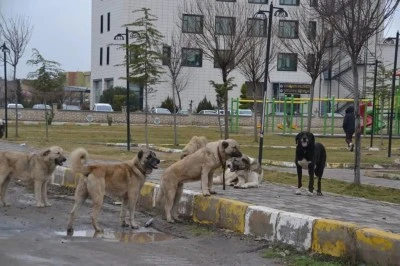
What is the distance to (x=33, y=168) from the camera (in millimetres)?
12773

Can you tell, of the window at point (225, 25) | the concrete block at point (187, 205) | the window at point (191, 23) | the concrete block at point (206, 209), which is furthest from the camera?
the window at point (191, 23)

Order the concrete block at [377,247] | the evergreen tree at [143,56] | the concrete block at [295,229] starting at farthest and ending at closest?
the evergreen tree at [143,56], the concrete block at [295,229], the concrete block at [377,247]

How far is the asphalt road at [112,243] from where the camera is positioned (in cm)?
829

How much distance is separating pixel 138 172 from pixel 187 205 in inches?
50.4

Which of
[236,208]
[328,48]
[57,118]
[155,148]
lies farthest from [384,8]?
[57,118]

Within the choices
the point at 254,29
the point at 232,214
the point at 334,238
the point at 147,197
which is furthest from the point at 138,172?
the point at 254,29

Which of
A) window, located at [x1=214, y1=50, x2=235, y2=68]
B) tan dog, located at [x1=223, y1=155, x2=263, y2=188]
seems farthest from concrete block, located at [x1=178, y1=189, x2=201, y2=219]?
window, located at [x1=214, y1=50, x2=235, y2=68]

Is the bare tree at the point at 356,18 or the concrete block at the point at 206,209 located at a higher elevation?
the bare tree at the point at 356,18

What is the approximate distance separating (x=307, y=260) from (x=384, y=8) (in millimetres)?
7765

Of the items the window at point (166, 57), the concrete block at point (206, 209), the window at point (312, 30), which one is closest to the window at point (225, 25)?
the window at point (166, 57)

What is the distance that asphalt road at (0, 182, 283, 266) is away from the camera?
8.29m

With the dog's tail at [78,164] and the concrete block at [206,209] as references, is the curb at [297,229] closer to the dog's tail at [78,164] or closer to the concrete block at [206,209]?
the concrete block at [206,209]

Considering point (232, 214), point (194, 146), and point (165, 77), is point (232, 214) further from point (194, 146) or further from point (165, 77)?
point (165, 77)

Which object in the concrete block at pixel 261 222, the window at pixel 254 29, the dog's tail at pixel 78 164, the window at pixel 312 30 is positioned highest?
the window at pixel 254 29
